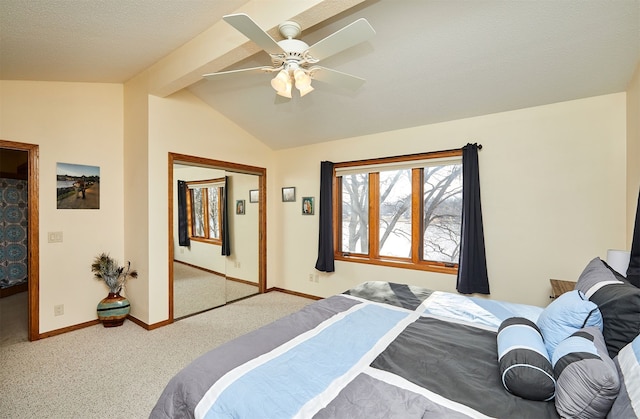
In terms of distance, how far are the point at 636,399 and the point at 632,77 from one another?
2.67 m

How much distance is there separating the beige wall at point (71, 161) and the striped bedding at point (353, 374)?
108 inches

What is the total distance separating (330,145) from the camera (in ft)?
13.4

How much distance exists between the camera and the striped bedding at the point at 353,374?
97cm

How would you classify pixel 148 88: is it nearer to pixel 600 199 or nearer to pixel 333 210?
pixel 333 210

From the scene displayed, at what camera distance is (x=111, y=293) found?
3232 mm

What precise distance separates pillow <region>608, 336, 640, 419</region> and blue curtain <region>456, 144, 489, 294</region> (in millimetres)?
2059

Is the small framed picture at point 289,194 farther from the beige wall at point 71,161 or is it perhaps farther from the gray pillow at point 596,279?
the gray pillow at point 596,279

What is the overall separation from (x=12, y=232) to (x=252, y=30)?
4.94 m

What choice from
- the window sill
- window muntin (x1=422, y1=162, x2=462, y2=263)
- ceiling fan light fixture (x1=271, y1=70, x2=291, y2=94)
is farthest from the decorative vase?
window muntin (x1=422, y1=162, x2=462, y2=263)

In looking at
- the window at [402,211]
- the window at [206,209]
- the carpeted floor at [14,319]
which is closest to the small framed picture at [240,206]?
the window at [206,209]

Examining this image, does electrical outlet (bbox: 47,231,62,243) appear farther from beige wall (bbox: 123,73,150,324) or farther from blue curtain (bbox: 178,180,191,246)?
blue curtain (bbox: 178,180,191,246)

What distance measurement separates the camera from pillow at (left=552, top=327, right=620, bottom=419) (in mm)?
845

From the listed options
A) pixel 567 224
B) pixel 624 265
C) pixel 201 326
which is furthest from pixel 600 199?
pixel 201 326

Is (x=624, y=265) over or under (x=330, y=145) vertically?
under
